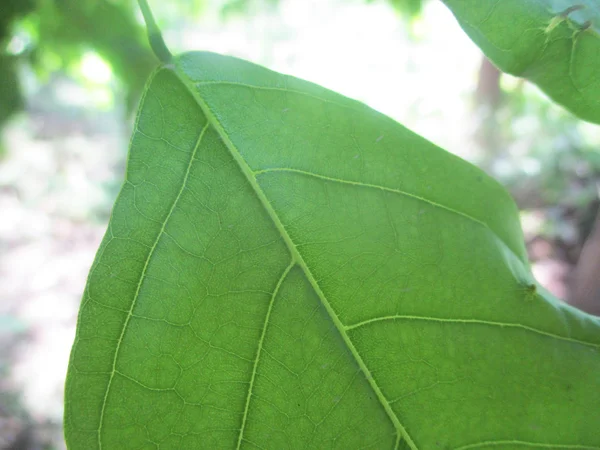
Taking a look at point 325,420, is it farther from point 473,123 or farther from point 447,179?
point 473,123

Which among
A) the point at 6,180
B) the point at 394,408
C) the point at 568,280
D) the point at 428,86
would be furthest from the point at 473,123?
the point at 6,180

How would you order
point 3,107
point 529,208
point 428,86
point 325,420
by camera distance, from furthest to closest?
1. point 428,86
2. point 529,208
3. point 3,107
4. point 325,420

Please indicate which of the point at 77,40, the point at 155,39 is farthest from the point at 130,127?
the point at 155,39

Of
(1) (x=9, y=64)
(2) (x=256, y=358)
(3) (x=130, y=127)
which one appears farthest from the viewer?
(3) (x=130, y=127)

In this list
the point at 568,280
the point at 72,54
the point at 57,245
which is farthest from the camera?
the point at 57,245

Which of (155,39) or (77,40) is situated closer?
(155,39)

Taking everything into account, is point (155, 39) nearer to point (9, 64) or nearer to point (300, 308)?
point (300, 308)

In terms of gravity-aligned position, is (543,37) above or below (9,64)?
below

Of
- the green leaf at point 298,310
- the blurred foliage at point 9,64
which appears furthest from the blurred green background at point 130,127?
the green leaf at point 298,310
